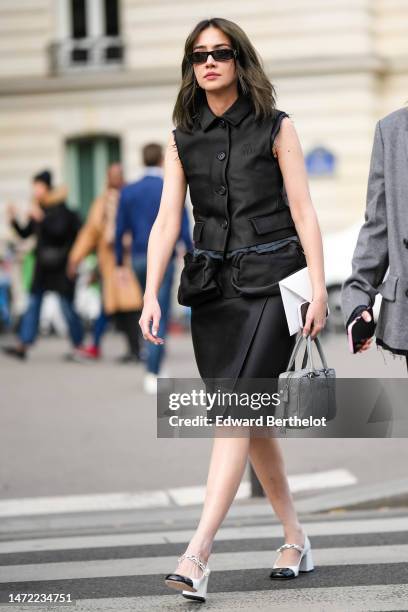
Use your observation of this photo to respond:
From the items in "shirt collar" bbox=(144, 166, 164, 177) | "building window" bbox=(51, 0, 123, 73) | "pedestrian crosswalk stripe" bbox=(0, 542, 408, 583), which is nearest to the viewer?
"pedestrian crosswalk stripe" bbox=(0, 542, 408, 583)

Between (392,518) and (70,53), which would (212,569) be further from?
(70,53)

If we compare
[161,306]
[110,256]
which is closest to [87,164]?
[110,256]

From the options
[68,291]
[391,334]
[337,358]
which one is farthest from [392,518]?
[68,291]

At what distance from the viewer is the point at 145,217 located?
12188 mm

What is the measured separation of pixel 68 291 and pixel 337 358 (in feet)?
8.83

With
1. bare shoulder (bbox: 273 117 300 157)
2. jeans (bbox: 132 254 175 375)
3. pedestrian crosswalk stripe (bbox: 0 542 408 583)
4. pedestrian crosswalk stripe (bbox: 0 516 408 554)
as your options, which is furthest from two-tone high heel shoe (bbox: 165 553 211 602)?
jeans (bbox: 132 254 175 375)

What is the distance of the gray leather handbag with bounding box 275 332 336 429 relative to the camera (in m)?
4.86

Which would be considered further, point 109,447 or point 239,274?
point 109,447

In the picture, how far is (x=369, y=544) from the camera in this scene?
6211 mm

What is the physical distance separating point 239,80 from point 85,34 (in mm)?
20380

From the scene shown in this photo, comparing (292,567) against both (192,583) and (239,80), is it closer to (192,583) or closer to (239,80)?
(192,583)

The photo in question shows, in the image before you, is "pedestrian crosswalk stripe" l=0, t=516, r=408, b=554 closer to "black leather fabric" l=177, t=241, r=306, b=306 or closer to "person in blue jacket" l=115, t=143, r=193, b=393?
"black leather fabric" l=177, t=241, r=306, b=306

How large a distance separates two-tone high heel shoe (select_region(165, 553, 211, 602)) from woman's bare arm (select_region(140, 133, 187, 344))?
75cm

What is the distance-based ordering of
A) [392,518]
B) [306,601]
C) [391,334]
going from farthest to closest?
[392,518], [306,601], [391,334]
